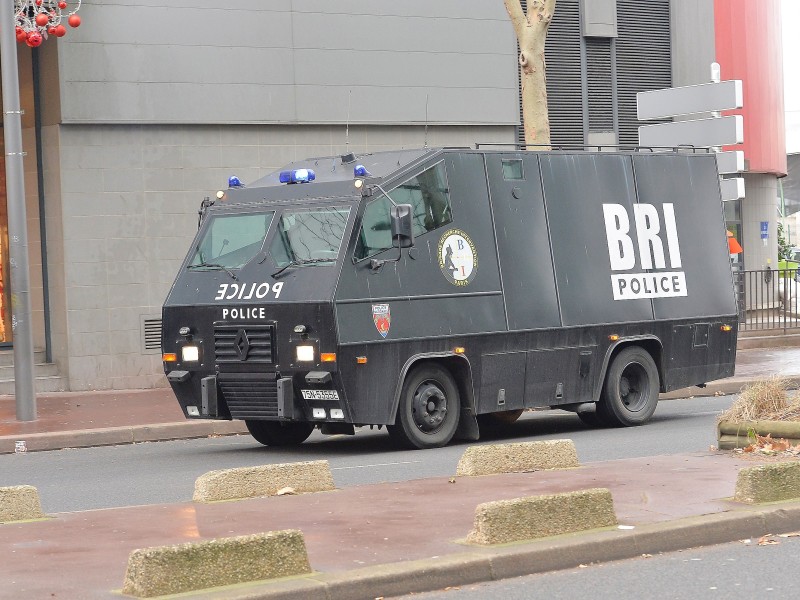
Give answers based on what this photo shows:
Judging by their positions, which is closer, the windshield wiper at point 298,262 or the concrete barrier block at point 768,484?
the concrete barrier block at point 768,484

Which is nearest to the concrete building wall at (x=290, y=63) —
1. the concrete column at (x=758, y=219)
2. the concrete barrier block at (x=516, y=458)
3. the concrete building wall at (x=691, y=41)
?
the concrete building wall at (x=691, y=41)

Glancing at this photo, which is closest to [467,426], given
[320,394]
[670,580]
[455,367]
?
[455,367]

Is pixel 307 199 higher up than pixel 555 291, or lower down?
higher up

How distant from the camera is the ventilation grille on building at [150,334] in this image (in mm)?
21750

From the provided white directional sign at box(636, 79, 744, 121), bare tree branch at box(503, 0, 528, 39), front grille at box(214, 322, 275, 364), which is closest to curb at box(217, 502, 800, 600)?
front grille at box(214, 322, 275, 364)

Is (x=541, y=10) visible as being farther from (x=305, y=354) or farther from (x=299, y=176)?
(x=305, y=354)

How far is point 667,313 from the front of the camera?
53.8ft

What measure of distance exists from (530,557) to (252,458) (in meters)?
6.43

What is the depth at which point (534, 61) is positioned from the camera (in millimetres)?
20922

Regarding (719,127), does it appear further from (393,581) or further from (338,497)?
(393,581)

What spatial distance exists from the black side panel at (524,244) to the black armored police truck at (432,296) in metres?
0.02

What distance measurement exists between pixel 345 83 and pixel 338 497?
14.1 m

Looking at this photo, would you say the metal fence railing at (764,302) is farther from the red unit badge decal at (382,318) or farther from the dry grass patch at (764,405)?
the dry grass patch at (764,405)

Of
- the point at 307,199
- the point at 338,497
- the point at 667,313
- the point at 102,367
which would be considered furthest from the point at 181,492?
the point at 102,367
